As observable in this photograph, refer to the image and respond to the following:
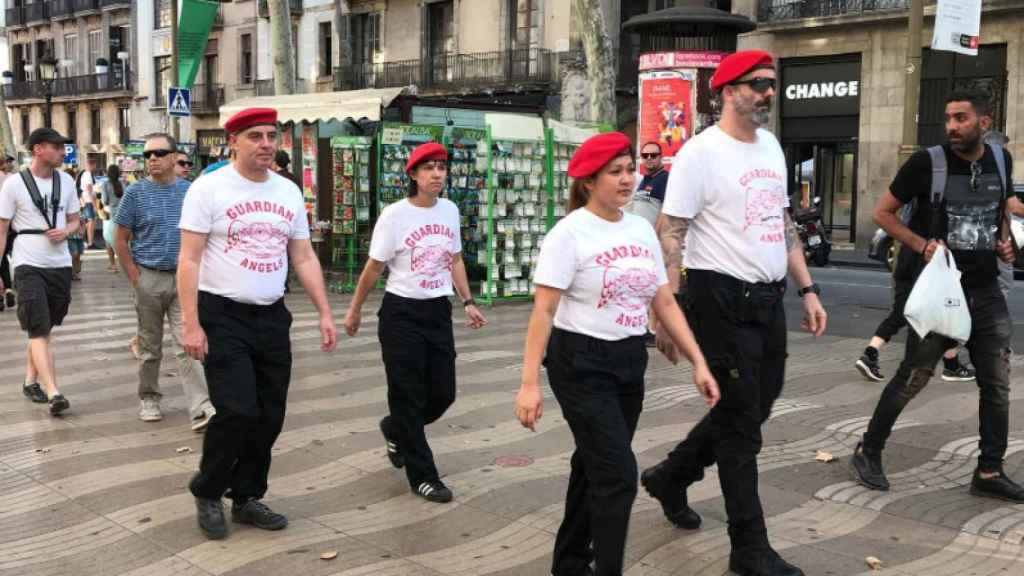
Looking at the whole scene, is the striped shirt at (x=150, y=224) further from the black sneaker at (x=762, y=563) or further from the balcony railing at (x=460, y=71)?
the balcony railing at (x=460, y=71)

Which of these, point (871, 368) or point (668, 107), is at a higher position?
point (668, 107)

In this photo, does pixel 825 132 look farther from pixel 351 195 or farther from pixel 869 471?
pixel 869 471

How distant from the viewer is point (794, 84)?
27922mm

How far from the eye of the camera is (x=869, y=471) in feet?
18.0

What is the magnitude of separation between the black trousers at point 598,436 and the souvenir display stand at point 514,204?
9025mm

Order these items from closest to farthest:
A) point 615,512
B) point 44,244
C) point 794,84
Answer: point 615,512 < point 44,244 < point 794,84

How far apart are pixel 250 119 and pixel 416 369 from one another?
1.47m

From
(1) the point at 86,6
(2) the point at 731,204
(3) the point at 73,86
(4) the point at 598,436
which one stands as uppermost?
(1) the point at 86,6

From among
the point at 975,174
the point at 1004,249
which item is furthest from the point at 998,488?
the point at 975,174

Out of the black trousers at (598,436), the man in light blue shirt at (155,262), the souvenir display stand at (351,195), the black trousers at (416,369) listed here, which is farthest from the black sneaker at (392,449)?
the souvenir display stand at (351,195)

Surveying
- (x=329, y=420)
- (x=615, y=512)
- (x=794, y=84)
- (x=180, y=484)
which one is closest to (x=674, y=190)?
(x=615, y=512)

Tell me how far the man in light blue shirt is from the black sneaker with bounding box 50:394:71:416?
520 mm

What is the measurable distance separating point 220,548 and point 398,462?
52.1 inches

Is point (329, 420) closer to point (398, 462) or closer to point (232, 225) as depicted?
point (398, 462)
